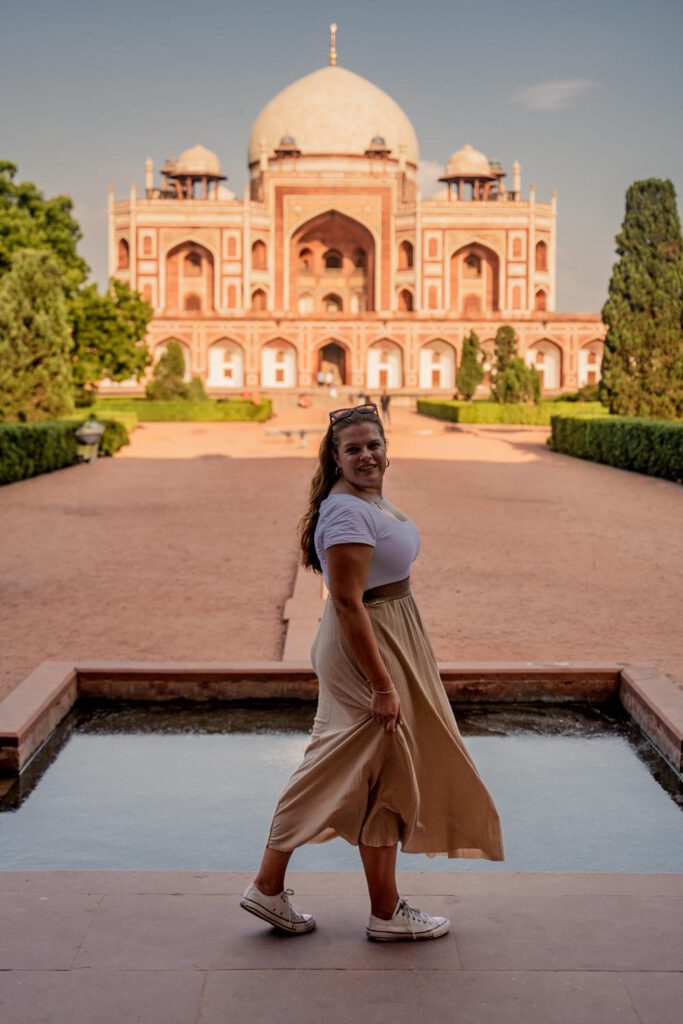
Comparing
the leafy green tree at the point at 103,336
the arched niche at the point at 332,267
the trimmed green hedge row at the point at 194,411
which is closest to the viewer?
the leafy green tree at the point at 103,336

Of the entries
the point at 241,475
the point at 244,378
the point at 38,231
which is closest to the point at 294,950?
the point at 241,475

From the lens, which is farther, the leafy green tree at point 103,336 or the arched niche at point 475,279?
the arched niche at point 475,279

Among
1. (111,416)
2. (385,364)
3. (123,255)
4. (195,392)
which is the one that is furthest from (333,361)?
(111,416)

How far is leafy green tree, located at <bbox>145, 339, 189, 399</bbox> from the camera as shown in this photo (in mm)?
30516

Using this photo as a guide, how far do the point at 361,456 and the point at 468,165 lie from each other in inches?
1958

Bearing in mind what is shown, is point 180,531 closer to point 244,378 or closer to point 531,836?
point 531,836

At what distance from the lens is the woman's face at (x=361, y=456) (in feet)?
7.44

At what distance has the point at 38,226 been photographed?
23656 mm

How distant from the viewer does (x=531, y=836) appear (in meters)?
3.08

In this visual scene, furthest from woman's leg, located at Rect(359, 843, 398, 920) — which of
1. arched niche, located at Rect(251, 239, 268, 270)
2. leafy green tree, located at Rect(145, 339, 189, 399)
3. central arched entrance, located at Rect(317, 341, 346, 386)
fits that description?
arched niche, located at Rect(251, 239, 268, 270)

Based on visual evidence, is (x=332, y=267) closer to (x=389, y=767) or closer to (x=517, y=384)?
(x=517, y=384)

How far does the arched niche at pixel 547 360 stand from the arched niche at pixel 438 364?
2.79m

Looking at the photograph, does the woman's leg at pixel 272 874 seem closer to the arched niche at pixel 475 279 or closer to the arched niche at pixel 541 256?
the arched niche at pixel 475 279

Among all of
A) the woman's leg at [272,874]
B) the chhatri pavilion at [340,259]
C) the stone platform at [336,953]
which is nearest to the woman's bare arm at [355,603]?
the woman's leg at [272,874]
